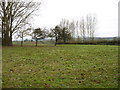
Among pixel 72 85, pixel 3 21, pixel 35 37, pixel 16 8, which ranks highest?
pixel 16 8

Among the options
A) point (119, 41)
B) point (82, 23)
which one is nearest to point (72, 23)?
point (82, 23)

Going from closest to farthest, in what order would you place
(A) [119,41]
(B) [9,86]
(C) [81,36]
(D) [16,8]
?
(B) [9,86] < (D) [16,8] < (A) [119,41] < (C) [81,36]

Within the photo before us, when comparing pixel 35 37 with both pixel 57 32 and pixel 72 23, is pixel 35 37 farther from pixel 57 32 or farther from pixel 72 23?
pixel 72 23

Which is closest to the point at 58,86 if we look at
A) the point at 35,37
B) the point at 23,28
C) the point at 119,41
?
the point at 23,28

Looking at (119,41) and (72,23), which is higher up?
(72,23)

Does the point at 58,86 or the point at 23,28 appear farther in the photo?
the point at 23,28

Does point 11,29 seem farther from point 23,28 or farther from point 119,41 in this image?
point 119,41

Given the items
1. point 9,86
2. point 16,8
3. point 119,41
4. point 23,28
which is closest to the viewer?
point 9,86

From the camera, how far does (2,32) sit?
2277cm

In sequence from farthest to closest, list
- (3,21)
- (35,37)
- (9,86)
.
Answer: (35,37) < (3,21) < (9,86)

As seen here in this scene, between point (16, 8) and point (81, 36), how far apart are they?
116 feet

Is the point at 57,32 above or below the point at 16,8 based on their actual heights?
below

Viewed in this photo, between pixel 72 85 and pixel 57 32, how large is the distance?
33646 millimetres

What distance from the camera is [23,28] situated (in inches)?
988
